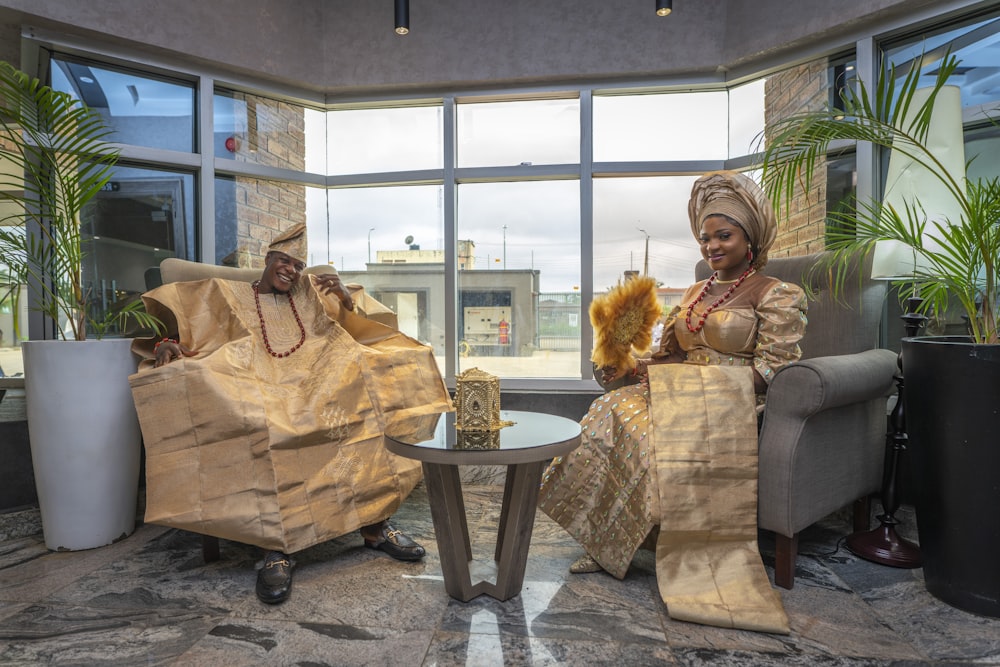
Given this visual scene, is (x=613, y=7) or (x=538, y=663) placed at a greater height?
(x=613, y=7)

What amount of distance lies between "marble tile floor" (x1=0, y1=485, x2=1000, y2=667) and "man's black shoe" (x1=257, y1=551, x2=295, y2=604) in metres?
0.03

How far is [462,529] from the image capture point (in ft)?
6.59

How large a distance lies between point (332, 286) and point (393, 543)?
1.18 meters

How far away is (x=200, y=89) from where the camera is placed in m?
3.49

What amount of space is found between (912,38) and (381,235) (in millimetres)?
3027

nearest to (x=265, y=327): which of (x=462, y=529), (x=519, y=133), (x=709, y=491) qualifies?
(x=462, y=529)

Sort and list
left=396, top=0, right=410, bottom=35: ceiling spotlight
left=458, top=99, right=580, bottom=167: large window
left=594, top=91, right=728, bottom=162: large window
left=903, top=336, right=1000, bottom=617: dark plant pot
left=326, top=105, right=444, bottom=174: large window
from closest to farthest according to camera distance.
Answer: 1. left=903, top=336, right=1000, bottom=617: dark plant pot
2. left=396, top=0, right=410, bottom=35: ceiling spotlight
3. left=594, top=91, right=728, bottom=162: large window
4. left=458, top=99, right=580, bottom=167: large window
5. left=326, top=105, right=444, bottom=174: large window

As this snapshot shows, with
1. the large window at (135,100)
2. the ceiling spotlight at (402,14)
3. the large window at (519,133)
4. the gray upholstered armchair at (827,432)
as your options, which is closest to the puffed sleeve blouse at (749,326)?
the gray upholstered armchair at (827,432)

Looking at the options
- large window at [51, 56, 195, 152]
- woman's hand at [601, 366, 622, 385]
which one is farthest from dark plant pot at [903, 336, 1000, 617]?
large window at [51, 56, 195, 152]

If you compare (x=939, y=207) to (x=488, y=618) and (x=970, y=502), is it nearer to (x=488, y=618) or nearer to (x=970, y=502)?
(x=970, y=502)

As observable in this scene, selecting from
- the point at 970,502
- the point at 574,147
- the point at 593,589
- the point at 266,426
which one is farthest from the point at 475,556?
the point at 574,147

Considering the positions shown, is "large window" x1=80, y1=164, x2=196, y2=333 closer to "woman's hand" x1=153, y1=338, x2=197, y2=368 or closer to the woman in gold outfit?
"woman's hand" x1=153, y1=338, x2=197, y2=368

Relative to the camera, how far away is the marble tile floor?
5.39 feet

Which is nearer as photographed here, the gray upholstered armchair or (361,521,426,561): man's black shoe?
the gray upholstered armchair
